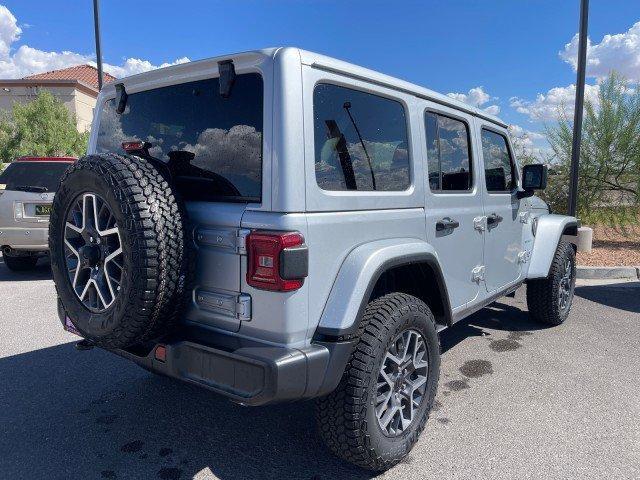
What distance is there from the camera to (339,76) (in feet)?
7.68

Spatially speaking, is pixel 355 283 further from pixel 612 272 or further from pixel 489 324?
pixel 612 272

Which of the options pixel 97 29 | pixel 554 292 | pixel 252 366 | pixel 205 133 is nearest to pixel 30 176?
pixel 97 29

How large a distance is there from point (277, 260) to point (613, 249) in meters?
9.28

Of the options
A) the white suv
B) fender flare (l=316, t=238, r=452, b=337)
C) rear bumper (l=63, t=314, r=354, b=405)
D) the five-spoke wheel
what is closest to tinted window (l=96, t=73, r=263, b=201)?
the five-spoke wheel

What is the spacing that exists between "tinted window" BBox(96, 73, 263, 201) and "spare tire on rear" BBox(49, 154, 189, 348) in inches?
8.4

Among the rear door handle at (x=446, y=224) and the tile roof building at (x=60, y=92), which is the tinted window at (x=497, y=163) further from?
the tile roof building at (x=60, y=92)

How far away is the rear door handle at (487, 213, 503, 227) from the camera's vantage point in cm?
358

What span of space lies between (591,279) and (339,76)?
261 inches

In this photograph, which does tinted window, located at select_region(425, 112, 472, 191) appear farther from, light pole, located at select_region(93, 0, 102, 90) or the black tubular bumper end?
light pole, located at select_region(93, 0, 102, 90)

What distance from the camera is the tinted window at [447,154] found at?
3.03 m

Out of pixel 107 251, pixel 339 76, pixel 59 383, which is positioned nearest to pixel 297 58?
pixel 339 76

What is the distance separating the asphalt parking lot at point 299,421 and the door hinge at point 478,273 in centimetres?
78

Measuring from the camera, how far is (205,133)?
241cm

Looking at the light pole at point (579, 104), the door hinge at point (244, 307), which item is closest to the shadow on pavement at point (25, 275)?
the door hinge at point (244, 307)
